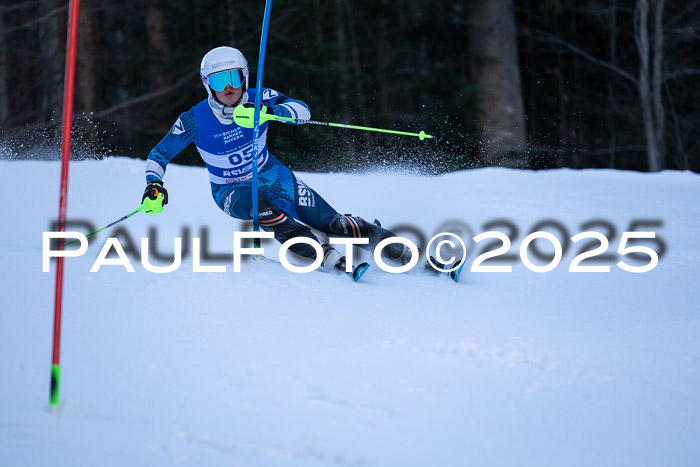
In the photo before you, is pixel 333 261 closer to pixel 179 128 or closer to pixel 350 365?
pixel 179 128

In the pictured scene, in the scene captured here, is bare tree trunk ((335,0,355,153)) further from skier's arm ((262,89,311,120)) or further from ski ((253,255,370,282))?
ski ((253,255,370,282))

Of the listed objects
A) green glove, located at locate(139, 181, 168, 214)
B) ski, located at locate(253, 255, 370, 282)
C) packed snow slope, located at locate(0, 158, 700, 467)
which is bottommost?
packed snow slope, located at locate(0, 158, 700, 467)

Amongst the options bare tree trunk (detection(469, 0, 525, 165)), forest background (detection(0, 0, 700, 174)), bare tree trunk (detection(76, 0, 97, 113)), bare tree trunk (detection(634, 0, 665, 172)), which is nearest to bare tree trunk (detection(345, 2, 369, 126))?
forest background (detection(0, 0, 700, 174))

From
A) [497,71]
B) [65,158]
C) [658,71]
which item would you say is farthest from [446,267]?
[658,71]

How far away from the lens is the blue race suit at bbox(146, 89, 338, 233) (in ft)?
14.0

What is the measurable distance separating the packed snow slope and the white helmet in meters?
0.92

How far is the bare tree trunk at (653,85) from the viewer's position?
12719mm

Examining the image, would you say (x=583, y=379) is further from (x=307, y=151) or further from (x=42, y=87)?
(x=42, y=87)

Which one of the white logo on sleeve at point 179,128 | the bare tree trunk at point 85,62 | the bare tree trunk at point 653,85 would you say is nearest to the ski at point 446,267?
the white logo on sleeve at point 179,128

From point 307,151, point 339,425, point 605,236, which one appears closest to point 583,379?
point 339,425

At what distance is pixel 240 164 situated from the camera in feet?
14.2

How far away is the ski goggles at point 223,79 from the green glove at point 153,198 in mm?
602

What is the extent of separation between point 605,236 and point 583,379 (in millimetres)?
2598

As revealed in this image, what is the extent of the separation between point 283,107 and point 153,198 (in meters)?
0.83
